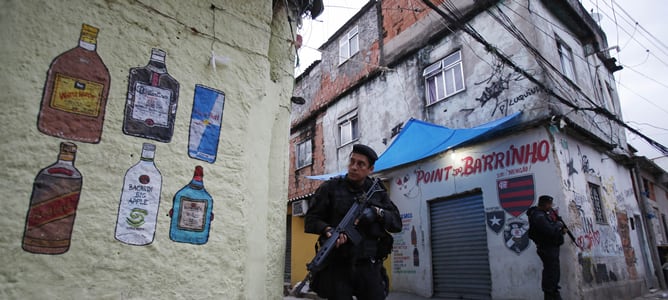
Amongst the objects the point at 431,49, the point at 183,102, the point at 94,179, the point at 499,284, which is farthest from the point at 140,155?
the point at 431,49

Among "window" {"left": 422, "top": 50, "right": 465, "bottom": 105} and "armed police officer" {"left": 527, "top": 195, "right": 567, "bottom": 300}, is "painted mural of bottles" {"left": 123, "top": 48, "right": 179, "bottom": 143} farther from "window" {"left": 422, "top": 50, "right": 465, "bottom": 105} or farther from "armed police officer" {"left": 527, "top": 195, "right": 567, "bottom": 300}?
"window" {"left": 422, "top": 50, "right": 465, "bottom": 105}

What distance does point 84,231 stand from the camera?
1962 mm

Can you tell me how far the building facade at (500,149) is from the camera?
22.5 ft

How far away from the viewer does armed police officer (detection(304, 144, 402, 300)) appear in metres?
2.59

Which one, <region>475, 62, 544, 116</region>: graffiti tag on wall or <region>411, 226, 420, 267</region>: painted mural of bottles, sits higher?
<region>475, 62, 544, 116</region>: graffiti tag on wall

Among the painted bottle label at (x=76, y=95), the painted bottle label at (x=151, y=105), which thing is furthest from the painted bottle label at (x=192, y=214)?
the painted bottle label at (x=76, y=95)

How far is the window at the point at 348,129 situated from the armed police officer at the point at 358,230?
8699 mm

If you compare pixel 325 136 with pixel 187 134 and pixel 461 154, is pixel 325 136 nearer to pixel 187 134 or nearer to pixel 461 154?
pixel 461 154

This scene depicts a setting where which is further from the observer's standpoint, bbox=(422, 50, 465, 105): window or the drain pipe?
the drain pipe

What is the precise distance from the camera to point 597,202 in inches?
315

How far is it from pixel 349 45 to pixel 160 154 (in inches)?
454

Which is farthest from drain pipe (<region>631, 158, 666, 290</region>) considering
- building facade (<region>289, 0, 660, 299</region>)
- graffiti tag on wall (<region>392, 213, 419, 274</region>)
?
graffiti tag on wall (<region>392, 213, 419, 274</region>)

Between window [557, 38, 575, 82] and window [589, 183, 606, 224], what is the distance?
2.79 metres

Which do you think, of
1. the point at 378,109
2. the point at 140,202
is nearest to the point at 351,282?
the point at 140,202
